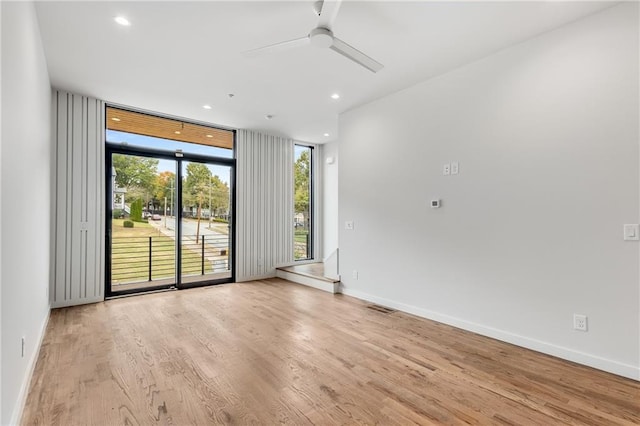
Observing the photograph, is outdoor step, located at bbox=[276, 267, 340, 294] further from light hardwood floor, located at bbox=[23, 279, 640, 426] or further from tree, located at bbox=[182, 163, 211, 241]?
tree, located at bbox=[182, 163, 211, 241]

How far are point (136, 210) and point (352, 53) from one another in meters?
3.97

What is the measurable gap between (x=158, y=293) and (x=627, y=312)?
547 centimetres

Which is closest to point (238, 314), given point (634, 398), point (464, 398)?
point (464, 398)

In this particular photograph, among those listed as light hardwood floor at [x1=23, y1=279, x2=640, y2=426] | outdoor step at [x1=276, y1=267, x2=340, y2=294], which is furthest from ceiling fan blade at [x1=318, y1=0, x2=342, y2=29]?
outdoor step at [x1=276, y1=267, x2=340, y2=294]

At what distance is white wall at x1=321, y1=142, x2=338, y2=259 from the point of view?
679 centimetres

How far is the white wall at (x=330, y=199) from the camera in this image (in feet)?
22.3

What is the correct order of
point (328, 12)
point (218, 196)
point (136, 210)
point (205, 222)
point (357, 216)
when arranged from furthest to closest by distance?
point (218, 196)
point (205, 222)
point (136, 210)
point (357, 216)
point (328, 12)

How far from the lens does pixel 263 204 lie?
5992mm

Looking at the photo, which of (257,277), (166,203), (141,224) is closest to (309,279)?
A: (257,277)

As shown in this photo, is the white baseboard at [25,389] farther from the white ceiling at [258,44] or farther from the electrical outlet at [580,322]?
the electrical outlet at [580,322]

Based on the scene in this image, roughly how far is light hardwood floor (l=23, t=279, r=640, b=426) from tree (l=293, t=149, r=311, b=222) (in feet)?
11.8

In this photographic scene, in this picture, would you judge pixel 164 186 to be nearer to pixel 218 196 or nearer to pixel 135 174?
pixel 135 174

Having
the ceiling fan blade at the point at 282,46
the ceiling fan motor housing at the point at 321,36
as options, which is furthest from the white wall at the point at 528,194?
the ceiling fan blade at the point at 282,46

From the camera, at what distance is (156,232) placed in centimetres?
488
